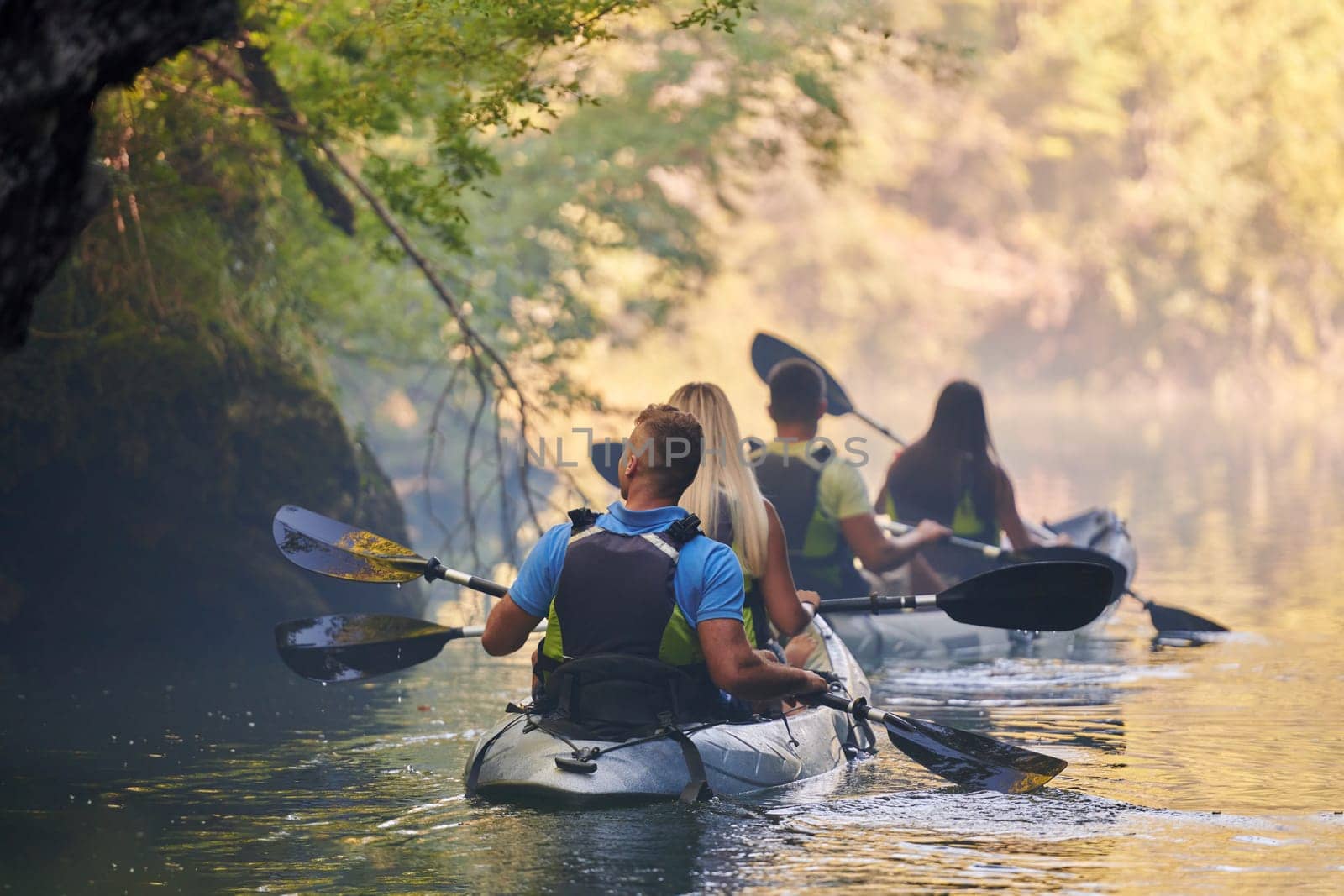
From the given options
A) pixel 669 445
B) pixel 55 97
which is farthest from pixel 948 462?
pixel 55 97

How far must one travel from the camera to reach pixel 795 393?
9.38 m

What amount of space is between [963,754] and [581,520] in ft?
5.75

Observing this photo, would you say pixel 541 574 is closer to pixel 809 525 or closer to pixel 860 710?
pixel 860 710

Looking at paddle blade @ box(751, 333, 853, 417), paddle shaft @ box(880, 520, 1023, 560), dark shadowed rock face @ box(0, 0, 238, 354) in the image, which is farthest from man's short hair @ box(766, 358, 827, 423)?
dark shadowed rock face @ box(0, 0, 238, 354)

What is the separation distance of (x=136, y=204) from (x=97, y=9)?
7.15 m

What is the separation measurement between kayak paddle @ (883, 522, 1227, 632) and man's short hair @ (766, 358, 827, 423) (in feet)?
6.21

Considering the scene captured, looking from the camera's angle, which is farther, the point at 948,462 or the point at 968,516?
the point at 968,516

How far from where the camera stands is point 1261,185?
49.2 m

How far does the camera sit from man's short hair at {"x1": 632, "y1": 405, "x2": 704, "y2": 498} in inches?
241

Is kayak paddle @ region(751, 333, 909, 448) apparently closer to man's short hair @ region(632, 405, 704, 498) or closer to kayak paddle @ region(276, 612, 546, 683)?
kayak paddle @ region(276, 612, 546, 683)

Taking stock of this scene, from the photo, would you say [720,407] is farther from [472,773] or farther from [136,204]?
[136,204]

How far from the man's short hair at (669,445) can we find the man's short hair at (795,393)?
314 centimetres

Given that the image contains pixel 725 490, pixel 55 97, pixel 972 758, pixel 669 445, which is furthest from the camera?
pixel 972 758

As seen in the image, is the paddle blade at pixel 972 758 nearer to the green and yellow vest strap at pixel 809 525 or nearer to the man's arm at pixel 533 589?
the man's arm at pixel 533 589
